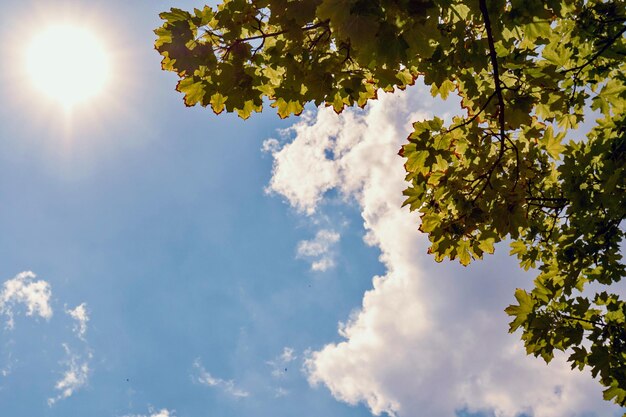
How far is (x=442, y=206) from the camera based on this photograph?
4891 mm

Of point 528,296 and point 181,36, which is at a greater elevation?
point 181,36

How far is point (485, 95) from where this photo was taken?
4691mm

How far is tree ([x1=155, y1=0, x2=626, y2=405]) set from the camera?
3400mm

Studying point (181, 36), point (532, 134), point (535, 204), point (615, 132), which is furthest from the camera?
point (535, 204)

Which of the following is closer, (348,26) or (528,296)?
(348,26)

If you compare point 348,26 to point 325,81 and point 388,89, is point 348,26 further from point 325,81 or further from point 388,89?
point 388,89

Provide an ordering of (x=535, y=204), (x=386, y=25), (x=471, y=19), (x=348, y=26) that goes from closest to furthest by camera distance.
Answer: (x=348, y=26) < (x=386, y=25) < (x=471, y=19) < (x=535, y=204)

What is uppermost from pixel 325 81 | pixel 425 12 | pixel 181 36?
pixel 181 36

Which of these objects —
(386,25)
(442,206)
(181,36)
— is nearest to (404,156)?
(442,206)

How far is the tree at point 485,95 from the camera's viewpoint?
3.40m

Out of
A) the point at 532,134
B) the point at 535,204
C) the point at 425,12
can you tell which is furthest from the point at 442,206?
the point at 425,12

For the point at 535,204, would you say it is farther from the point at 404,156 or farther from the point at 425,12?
the point at 425,12

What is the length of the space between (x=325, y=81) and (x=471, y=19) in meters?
1.63

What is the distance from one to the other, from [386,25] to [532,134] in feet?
10.1
